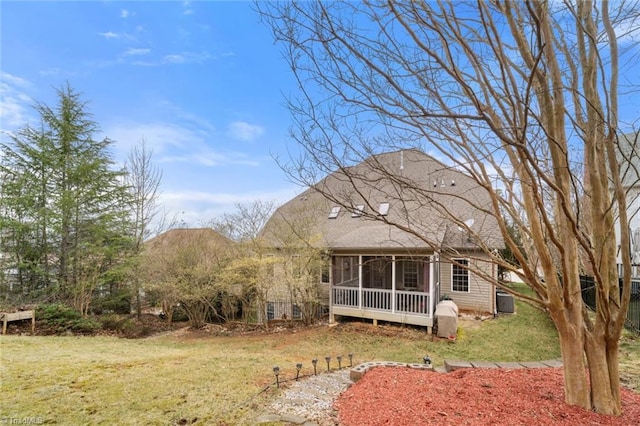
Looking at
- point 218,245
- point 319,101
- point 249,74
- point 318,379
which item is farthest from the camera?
point 218,245

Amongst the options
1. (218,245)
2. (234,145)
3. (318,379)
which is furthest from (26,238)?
(318,379)

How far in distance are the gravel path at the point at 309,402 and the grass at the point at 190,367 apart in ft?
0.80

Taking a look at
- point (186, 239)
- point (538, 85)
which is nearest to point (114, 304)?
point (186, 239)

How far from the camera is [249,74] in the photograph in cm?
539

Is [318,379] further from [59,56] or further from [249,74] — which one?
[59,56]

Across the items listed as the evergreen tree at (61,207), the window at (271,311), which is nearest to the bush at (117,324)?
the evergreen tree at (61,207)

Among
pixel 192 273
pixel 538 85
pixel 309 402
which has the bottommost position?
pixel 309 402

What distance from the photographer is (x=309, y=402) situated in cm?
354

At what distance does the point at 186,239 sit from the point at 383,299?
24.7 ft

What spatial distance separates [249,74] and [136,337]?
29.6ft

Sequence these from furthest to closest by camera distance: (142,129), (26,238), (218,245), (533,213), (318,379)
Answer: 1. (142,129)
2. (218,245)
3. (26,238)
4. (318,379)
5. (533,213)

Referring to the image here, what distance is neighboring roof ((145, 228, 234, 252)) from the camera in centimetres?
1191

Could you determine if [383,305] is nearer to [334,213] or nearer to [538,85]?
[334,213]

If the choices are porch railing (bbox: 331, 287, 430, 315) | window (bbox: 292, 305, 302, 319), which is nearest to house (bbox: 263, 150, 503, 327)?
porch railing (bbox: 331, 287, 430, 315)
